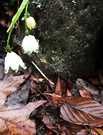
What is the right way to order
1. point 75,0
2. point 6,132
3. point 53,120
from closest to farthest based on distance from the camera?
point 6,132 < point 53,120 < point 75,0

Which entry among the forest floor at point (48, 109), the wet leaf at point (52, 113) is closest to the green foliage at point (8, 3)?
the forest floor at point (48, 109)

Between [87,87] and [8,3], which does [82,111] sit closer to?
[87,87]

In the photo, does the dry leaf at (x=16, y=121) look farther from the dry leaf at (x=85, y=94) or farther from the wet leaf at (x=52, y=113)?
the dry leaf at (x=85, y=94)

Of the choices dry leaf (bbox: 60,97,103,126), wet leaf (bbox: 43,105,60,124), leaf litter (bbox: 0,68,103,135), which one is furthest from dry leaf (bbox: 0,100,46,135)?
dry leaf (bbox: 60,97,103,126)

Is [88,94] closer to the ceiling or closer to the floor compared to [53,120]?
closer to the ceiling

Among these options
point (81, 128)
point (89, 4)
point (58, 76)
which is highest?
point (89, 4)

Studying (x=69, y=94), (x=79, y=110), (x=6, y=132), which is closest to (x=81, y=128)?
(x=79, y=110)

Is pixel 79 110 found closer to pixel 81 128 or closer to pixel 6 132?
pixel 81 128
